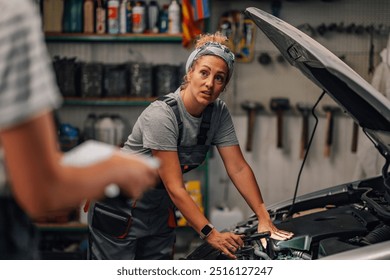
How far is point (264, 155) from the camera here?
3975 mm

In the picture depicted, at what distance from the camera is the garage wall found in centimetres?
374

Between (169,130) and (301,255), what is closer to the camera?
(301,255)

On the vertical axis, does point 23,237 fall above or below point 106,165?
below

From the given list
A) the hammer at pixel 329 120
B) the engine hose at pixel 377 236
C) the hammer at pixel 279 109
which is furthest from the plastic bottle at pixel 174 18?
the engine hose at pixel 377 236

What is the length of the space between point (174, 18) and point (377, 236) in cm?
213

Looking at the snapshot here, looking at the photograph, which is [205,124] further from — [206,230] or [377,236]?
[377,236]

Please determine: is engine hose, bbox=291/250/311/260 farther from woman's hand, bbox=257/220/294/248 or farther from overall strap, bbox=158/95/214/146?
overall strap, bbox=158/95/214/146

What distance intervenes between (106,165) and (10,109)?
0.65 feet

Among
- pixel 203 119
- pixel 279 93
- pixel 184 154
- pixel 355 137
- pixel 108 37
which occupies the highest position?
pixel 108 37

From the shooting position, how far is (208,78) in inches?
79.3

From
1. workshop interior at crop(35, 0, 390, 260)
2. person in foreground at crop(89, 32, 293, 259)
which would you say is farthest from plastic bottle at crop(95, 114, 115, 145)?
person in foreground at crop(89, 32, 293, 259)

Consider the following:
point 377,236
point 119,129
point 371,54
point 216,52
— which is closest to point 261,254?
point 377,236
